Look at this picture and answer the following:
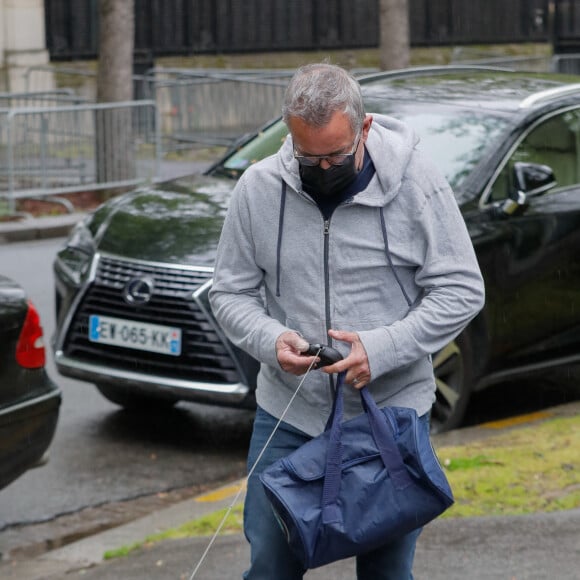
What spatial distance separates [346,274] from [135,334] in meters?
3.20

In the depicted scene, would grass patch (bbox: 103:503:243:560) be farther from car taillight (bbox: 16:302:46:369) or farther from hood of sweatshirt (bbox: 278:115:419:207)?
hood of sweatshirt (bbox: 278:115:419:207)

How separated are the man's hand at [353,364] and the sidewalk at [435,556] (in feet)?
5.17

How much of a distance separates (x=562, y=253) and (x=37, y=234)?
7.79 metres

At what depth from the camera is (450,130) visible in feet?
22.1

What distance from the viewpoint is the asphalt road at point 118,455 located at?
6.06 metres

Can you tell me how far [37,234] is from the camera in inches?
528

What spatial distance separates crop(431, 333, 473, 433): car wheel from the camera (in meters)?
6.35

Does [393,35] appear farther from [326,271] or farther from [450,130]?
[326,271]

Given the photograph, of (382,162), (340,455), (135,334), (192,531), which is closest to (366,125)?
(382,162)

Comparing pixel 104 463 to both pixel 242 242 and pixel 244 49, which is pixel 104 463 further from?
pixel 244 49

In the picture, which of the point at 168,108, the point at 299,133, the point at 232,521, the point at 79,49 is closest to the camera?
the point at 299,133

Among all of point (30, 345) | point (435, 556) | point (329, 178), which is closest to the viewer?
point (329, 178)

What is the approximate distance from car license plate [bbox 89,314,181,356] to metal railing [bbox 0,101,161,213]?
7307mm

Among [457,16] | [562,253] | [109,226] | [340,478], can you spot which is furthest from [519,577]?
[457,16]
